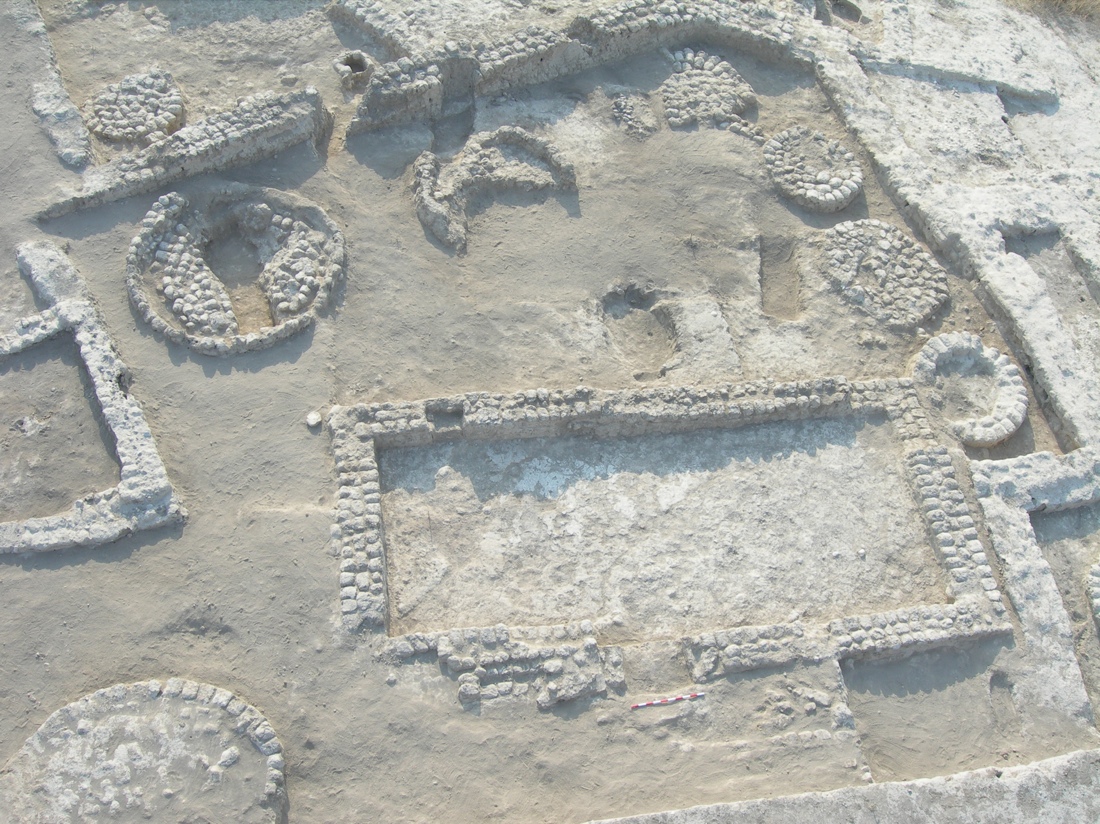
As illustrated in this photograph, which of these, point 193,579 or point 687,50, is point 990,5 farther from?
point 193,579

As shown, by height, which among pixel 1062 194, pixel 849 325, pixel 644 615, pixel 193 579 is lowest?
pixel 193 579

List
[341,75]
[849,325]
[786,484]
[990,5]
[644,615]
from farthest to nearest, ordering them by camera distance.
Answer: [990,5], [341,75], [849,325], [786,484], [644,615]

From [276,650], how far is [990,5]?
10060mm

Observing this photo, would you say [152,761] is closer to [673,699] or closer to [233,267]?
[673,699]

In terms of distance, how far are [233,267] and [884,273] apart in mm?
5343

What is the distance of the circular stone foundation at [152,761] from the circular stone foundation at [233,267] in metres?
2.63

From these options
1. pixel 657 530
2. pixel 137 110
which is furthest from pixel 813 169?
pixel 137 110

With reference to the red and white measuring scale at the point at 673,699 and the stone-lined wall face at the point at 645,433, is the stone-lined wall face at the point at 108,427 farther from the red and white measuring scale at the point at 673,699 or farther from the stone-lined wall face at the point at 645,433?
the red and white measuring scale at the point at 673,699

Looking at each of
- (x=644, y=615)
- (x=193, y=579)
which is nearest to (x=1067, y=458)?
(x=644, y=615)

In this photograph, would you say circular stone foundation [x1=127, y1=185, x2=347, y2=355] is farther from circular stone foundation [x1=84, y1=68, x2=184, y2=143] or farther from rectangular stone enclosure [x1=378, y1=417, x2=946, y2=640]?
rectangular stone enclosure [x1=378, y1=417, x2=946, y2=640]

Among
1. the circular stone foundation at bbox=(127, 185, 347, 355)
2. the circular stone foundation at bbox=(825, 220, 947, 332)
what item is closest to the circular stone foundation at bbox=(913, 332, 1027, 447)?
the circular stone foundation at bbox=(825, 220, 947, 332)

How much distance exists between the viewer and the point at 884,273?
8.64m

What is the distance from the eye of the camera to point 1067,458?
7758 millimetres

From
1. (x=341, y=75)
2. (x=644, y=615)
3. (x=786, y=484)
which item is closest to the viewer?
(x=644, y=615)
